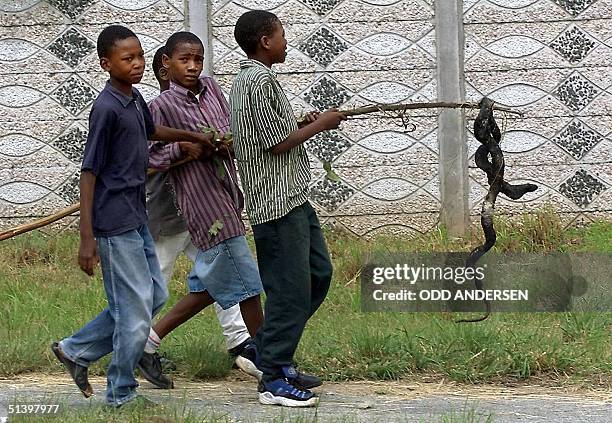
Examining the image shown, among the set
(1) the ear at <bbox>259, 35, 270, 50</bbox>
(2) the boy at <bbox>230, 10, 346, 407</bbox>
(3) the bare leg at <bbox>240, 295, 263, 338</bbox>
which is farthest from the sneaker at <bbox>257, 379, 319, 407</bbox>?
(1) the ear at <bbox>259, 35, 270, 50</bbox>

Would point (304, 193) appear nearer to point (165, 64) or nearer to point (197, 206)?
point (197, 206)

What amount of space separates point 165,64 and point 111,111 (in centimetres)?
116

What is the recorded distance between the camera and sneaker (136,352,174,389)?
5.57m

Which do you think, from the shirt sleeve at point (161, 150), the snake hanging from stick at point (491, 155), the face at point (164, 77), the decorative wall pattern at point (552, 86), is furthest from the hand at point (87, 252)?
the decorative wall pattern at point (552, 86)

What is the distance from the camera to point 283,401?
5125 millimetres

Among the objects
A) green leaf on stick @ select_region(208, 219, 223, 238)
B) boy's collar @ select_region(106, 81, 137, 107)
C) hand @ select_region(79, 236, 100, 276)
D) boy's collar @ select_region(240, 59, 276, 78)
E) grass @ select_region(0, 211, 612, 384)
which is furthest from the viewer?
grass @ select_region(0, 211, 612, 384)

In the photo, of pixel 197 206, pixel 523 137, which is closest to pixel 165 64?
pixel 197 206

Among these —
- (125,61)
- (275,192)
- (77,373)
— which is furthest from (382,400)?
(125,61)

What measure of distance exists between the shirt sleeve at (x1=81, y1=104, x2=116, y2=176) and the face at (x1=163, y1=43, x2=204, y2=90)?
35.1 inches

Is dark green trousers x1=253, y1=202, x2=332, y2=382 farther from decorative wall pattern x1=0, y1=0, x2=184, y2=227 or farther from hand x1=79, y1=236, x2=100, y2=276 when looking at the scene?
decorative wall pattern x1=0, y1=0, x2=184, y2=227

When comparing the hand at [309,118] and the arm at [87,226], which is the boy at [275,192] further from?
the arm at [87,226]

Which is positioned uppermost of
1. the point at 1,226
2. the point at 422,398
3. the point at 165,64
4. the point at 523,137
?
the point at 165,64

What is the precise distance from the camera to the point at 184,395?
5172mm

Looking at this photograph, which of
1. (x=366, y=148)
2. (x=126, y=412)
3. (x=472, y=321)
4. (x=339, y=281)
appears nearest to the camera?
(x=126, y=412)
